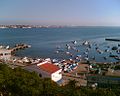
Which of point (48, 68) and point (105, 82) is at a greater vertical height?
point (48, 68)

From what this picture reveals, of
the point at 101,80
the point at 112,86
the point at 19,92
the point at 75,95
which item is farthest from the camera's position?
the point at 101,80

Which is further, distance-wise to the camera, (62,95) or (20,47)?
(20,47)

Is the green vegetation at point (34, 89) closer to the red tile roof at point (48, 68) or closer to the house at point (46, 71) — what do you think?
the house at point (46, 71)

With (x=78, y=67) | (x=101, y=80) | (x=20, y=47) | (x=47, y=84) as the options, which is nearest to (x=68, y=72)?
(x=78, y=67)

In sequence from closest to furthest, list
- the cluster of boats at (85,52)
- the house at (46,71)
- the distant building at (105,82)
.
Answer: the distant building at (105,82), the house at (46,71), the cluster of boats at (85,52)

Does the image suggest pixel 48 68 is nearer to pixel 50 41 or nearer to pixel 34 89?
pixel 34 89

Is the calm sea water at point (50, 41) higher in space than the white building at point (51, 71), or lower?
lower

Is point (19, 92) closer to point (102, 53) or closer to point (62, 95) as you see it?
point (62, 95)

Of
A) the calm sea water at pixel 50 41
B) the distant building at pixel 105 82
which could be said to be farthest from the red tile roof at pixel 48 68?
the calm sea water at pixel 50 41

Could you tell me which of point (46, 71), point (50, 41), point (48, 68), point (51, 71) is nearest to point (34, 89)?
point (46, 71)

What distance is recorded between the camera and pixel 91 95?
11.8 m

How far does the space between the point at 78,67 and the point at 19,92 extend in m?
18.2

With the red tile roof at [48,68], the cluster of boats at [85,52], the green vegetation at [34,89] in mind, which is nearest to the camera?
the green vegetation at [34,89]

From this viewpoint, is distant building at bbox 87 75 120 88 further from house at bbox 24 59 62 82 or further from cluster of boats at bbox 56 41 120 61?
cluster of boats at bbox 56 41 120 61
